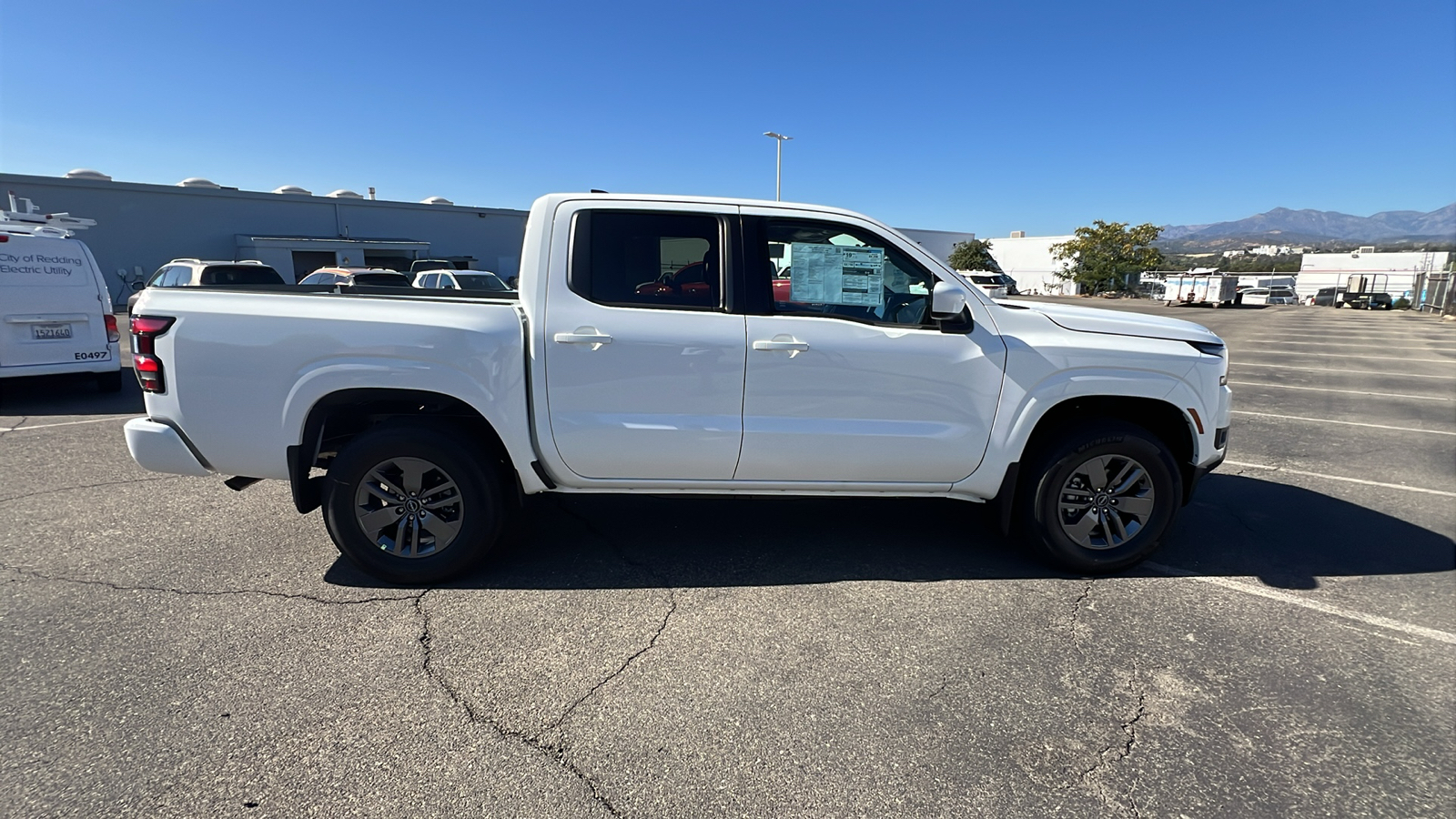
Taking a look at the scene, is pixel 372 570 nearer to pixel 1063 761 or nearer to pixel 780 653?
pixel 780 653

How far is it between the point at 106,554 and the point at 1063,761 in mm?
4896

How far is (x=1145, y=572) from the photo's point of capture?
12.9ft

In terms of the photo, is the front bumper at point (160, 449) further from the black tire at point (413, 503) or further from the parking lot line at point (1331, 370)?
the parking lot line at point (1331, 370)

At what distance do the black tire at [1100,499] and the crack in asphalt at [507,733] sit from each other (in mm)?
2382

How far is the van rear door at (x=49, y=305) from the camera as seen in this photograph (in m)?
7.49

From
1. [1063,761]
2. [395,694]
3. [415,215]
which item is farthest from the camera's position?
[415,215]

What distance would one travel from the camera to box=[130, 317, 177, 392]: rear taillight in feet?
11.1

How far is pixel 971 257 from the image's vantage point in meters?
68.2

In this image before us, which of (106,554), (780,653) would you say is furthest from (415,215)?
(780,653)

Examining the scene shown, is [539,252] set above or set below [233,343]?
above

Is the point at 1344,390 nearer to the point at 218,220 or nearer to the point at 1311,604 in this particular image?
the point at 1311,604

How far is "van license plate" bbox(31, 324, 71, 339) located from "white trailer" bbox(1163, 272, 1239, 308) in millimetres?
62408

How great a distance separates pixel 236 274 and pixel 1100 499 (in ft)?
48.9

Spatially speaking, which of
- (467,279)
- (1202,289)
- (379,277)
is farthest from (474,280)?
(1202,289)
